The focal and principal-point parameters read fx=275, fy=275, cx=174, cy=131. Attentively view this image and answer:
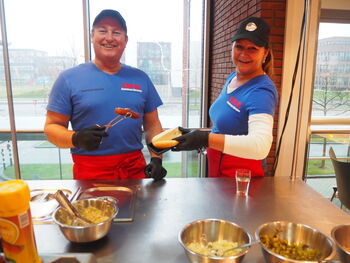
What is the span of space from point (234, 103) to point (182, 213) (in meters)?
0.70

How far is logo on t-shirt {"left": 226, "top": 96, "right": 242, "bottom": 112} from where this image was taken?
1498 mm

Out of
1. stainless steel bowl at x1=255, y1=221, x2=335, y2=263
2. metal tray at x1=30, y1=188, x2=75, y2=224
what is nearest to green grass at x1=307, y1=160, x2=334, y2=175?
stainless steel bowl at x1=255, y1=221, x2=335, y2=263

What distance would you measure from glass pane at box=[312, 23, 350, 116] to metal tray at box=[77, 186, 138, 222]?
2135 millimetres

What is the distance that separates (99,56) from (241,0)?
1.84 meters

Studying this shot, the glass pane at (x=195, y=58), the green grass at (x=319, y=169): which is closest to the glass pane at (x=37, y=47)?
the glass pane at (x=195, y=58)

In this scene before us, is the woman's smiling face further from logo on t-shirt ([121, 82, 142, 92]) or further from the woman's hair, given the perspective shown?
logo on t-shirt ([121, 82, 142, 92])

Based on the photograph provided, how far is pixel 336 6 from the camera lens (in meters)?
2.57

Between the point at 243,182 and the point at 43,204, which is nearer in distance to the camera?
the point at 43,204

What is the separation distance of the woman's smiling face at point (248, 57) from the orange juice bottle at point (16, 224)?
1.31 metres

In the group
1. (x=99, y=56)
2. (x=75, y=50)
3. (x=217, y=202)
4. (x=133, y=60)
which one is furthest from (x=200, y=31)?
(x=217, y=202)

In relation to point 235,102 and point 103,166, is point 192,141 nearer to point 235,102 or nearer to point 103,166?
point 235,102

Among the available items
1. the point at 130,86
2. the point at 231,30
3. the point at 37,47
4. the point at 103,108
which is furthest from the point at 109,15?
the point at 37,47

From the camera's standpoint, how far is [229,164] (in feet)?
5.27

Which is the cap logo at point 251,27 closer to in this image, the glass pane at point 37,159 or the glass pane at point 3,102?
the glass pane at point 3,102
